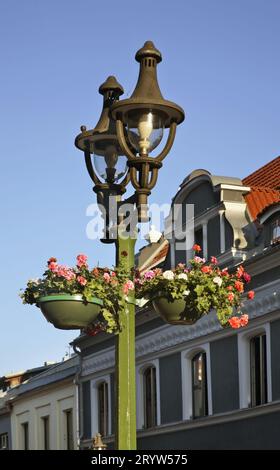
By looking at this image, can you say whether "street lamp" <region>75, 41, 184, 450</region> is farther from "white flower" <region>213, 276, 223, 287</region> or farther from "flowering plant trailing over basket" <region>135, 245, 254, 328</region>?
"white flower" <region>213, 276, 223, 287</region>

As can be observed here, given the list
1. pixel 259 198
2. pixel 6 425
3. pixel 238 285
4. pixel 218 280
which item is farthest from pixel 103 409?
pixel 218 280

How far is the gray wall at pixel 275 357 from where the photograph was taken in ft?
68.8

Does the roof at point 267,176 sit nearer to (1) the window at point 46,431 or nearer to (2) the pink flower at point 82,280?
(1) the window at point 46,431

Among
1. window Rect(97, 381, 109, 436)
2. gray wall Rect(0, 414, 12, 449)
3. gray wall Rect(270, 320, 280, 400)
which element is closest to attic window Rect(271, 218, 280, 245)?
gray wall Rect(270, 320, 280, 400)

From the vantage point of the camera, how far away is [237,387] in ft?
73.7

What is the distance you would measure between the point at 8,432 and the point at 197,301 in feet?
102

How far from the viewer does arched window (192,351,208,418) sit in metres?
24.1

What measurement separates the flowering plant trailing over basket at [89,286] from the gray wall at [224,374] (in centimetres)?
1405

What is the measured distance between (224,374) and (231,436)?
140cm

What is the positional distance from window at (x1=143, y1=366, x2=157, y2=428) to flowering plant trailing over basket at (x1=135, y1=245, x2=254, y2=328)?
58.7ft

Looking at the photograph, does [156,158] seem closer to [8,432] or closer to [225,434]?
[225,434]

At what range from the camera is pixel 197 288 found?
8.85m

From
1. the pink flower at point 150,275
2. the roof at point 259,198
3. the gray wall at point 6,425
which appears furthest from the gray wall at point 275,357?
the gray wall at point 6,425
